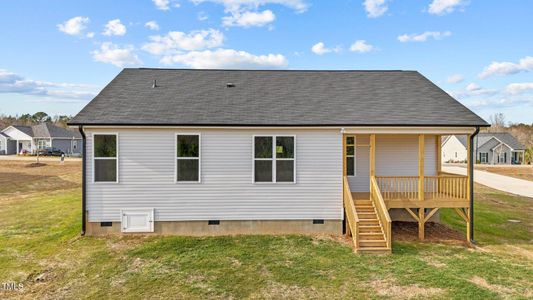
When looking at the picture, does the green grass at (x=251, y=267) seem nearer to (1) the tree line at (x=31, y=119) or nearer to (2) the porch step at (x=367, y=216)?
(2) the porch step at (x=367, y=216)

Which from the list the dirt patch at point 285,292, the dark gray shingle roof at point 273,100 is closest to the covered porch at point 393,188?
the dark gray shingle roof at point 273,100

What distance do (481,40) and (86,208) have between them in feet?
81.0

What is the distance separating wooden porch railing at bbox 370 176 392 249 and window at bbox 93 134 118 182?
8410mm

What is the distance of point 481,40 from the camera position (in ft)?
68.5

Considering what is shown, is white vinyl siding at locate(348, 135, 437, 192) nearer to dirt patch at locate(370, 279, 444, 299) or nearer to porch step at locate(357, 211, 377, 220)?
porch step at locate(357, 211, 377, 220)

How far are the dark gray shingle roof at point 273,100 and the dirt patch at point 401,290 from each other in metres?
5.00

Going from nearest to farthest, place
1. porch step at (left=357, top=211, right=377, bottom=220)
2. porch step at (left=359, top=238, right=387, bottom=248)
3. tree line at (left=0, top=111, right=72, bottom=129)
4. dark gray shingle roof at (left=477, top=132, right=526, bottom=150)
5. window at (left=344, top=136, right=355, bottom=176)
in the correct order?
porch step at (left=359, top=238, right=387, bottom=248)
porch step at (left=357, top=211, right=377, bottom=220)
window at (left=344, top=136, right=355, bottom=176)
dark gray shingle roof at (left=477, top=132, right=526, bottom=150)
tree line at (left=0, top=111, right=72, bottom=129)

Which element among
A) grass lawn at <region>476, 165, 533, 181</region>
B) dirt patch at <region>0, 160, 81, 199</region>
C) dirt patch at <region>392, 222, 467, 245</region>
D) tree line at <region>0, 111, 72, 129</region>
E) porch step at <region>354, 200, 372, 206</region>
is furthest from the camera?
tree line at <region>0, 111, 72, 129</region>

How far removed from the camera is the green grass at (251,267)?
6672 millimetres

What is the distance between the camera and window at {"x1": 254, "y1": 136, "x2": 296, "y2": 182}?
1046cm

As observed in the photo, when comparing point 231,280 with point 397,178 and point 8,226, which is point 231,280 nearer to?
point 397,178

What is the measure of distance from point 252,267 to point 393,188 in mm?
5923

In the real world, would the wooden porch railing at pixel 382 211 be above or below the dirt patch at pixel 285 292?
above

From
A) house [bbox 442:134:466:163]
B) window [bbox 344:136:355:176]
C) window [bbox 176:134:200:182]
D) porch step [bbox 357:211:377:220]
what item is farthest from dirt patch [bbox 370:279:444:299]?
house [bbox 442:134:466:163]
